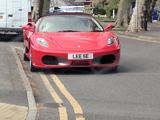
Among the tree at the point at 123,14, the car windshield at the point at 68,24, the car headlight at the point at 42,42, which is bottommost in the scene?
the tree at the point at 123,14

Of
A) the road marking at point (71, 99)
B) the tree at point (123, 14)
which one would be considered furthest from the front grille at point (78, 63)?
the tree at point (123, 14)

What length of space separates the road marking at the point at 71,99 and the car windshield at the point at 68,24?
183 centimetres

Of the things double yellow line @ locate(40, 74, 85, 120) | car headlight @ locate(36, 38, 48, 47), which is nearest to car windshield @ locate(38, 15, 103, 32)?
car headlight @ locate(36, 38, 48, 47)

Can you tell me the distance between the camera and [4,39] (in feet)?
88.0

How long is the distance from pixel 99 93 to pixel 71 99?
2.86 feet

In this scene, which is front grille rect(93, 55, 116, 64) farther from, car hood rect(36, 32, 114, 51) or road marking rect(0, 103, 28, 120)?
road marking rect(0, 103, 28, 120)

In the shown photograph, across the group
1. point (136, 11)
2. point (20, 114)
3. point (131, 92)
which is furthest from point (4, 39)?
point (20, 114)

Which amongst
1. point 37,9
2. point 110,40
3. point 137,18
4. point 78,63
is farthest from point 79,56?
point 37,9

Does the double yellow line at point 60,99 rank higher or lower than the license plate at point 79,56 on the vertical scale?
lower

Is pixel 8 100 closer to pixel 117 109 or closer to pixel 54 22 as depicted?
pixel 117 109

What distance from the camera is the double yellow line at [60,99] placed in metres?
8.63

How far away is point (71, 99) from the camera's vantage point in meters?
10.0

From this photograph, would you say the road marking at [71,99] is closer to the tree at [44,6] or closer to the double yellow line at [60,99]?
the double yellow line at [60,99]

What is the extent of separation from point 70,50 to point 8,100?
3645 millimetres
